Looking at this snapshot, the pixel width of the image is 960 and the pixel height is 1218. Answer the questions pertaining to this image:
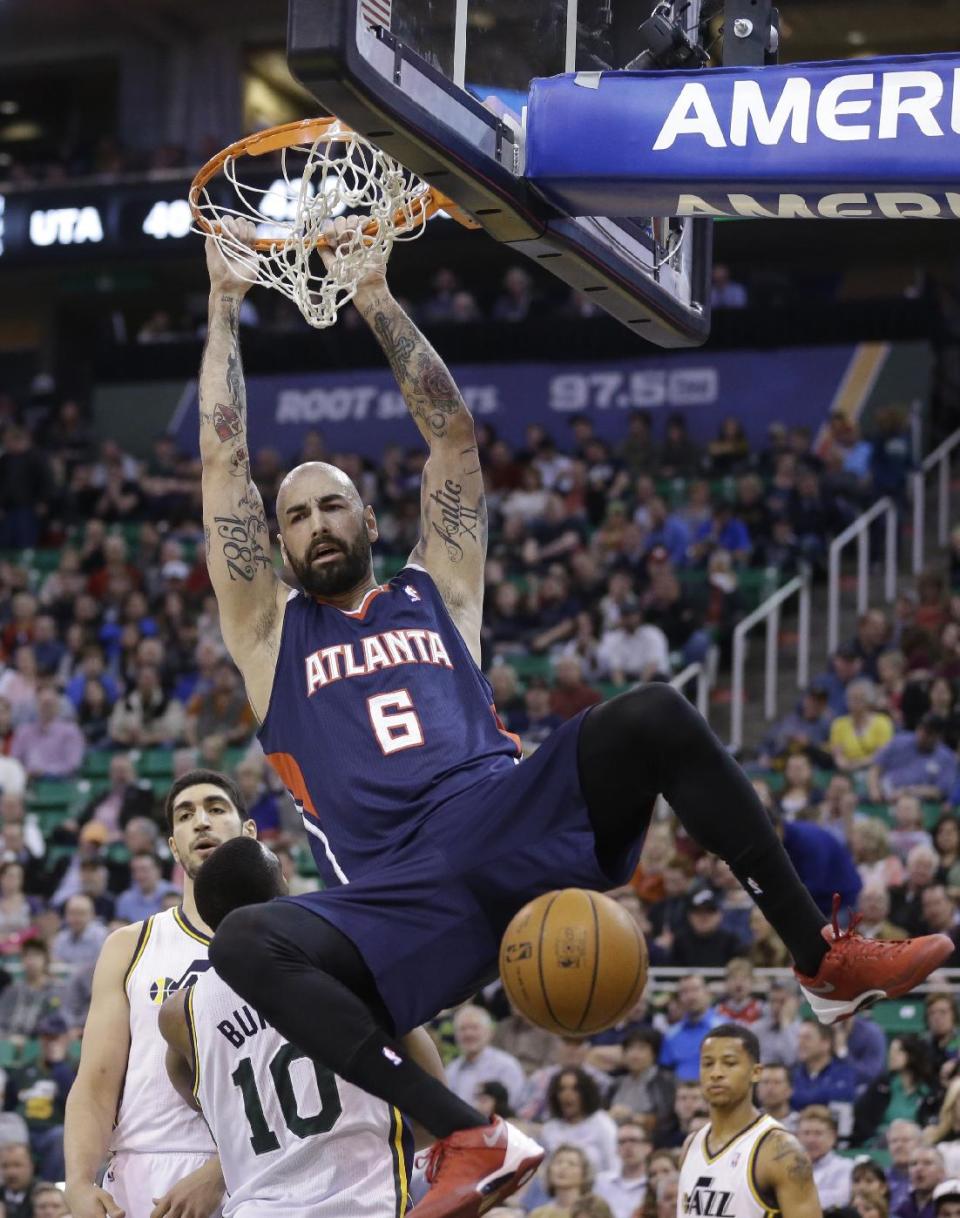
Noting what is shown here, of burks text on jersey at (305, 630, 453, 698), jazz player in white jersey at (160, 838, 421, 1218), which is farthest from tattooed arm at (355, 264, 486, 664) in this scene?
jazz player in white jersey at (160, 838, 421, 1218)

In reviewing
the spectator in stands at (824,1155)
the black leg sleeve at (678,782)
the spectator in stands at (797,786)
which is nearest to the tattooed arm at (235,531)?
the black leg sleeve at (678,782)

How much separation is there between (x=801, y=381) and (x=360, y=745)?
15978mm

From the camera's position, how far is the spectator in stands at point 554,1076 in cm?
1032

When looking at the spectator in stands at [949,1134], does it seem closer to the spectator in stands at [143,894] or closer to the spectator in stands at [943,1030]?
the spectator in stands at [943,1030]

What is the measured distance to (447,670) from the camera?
5070mm

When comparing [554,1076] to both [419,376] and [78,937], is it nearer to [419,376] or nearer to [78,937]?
[78,937]

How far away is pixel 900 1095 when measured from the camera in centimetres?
980

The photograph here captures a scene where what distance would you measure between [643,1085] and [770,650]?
5.84 meters

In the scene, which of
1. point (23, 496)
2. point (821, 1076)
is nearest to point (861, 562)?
point (821, 1076)

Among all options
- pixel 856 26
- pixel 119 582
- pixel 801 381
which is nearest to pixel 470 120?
pixel 119 582

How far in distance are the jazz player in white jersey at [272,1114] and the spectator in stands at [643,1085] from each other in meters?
5.04

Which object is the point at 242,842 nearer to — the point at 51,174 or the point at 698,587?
the point at 698,587

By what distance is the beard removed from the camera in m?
5.16

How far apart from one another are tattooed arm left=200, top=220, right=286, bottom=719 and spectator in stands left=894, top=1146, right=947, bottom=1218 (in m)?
4.63
